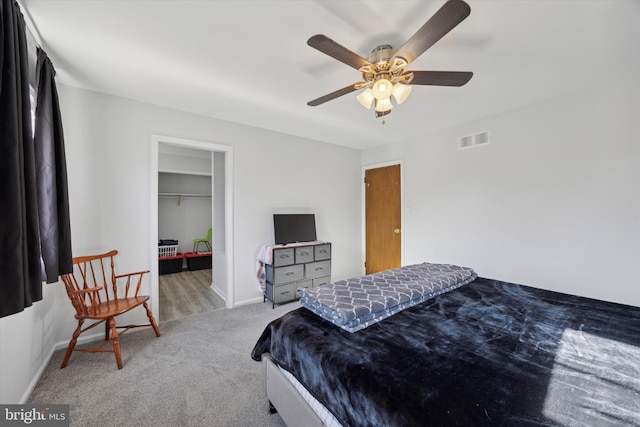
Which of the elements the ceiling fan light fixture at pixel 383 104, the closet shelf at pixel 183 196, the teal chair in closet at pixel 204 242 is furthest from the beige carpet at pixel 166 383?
the closet shelf at pixel 183 196

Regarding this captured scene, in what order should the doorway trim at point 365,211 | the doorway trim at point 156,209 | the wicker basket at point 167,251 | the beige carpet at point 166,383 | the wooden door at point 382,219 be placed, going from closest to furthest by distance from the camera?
the beige carpet at point 166,383 → the doorway trim at point 156,209 → the doorway trim at point 365,211 → the wooden door at point 382,219 → the wicker basket at point 167,251

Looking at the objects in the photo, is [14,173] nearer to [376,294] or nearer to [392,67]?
[376,294]

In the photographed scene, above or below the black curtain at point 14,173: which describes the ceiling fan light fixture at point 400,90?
above

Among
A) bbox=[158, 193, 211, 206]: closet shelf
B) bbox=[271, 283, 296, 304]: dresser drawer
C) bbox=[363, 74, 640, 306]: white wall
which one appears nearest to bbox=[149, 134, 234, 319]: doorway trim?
bbox=[271, 283, 296, 304]: dresser drawer

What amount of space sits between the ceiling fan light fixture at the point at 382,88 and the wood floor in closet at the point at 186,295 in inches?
124

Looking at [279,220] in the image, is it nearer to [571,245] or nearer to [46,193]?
[46,193]

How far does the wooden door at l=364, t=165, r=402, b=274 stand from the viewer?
13.8 feet

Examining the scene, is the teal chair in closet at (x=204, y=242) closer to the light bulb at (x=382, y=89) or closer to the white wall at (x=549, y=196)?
the white wall at (x=549, y=196)

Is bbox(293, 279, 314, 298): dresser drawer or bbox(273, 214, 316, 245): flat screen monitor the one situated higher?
bbox(273, 214, 316, 245): flat screen monitor

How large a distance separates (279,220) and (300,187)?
2.22 ft

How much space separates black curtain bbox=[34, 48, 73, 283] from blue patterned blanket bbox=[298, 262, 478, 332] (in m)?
1.72

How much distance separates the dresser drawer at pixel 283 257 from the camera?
11.0 ft

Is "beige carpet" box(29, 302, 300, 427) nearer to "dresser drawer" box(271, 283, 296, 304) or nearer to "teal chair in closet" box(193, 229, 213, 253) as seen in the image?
"dresser drawer" box(271, 283, 296, 304)

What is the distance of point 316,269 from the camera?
148 inches
